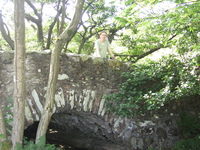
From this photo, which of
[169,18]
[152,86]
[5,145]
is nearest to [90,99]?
[152,86]

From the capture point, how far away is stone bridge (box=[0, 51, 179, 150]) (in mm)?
3646

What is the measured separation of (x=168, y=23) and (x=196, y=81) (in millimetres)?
1150

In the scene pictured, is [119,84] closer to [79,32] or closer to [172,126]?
[172,126]

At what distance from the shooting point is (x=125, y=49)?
8492mm

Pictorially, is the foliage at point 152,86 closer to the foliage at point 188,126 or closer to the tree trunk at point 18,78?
the foliage at point 188,126

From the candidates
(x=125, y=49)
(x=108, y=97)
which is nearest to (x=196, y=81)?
(x=108, y=97)

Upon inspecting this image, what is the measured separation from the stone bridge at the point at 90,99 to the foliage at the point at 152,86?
26 cm

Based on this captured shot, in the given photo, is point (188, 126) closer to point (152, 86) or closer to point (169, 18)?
point (152, 86)

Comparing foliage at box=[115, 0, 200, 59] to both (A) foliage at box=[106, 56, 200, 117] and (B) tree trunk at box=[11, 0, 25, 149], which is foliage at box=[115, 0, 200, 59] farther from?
(B) tree trunk at box=[11, 0, 25, 149]

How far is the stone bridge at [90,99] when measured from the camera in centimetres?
365

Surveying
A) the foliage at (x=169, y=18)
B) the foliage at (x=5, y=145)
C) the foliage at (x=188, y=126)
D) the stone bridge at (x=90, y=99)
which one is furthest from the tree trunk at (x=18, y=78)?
the foliage at (x=188, y=126)

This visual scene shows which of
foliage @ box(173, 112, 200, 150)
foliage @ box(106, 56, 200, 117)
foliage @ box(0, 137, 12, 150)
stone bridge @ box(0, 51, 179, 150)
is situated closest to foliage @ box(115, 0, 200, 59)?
foliage @ box(106, 56, 200, 117)

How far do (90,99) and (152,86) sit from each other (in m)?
1.23

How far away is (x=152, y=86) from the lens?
4418mm
